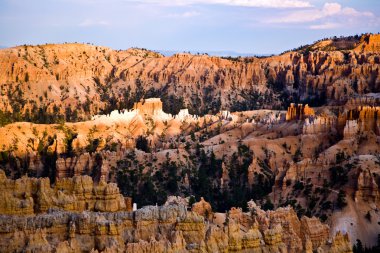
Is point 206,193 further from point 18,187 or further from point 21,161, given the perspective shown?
point 18,187

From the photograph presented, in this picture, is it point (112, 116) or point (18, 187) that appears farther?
point (112, 116)

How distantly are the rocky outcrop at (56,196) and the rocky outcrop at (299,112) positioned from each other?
6808 cm

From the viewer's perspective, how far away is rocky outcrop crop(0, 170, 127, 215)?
44.0 metres

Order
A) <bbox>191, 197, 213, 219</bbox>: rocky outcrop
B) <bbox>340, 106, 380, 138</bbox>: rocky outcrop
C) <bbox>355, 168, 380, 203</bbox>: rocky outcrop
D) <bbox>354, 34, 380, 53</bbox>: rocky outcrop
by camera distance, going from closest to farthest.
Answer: <bbox>191, 197, 213, 219</bbox>: rocky outcrop, <bbox>355, 168, 380, 203</bbox>: rocky outcrop, <bbox>340, 106, 380, 138</bbox>: rocky outcrop, <bbox>354, 34, 380, 53</bbox>: rocky outcrop

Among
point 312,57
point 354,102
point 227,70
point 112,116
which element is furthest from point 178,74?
point 354,102

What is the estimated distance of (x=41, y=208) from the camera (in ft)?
147

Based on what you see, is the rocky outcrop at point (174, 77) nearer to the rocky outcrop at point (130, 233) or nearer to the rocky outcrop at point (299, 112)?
the rocky outcrop at point (299, 112)

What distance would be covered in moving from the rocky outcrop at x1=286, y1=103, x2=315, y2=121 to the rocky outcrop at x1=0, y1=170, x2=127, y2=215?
223 ft

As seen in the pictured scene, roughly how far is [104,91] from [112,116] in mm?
40046

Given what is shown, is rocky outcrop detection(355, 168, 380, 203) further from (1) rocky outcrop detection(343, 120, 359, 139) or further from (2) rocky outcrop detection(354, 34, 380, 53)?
(2) rocky outcrop detection(354, 34, 380, 53)

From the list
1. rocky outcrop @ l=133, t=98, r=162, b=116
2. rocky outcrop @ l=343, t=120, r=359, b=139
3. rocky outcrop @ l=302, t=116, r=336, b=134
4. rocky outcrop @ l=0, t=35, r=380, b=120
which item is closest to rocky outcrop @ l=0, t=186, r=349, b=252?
rocky outcrop @ l=343, t=120, r=359, b=139

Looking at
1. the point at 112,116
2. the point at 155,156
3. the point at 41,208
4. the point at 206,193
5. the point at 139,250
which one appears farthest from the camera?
the point at 112,116

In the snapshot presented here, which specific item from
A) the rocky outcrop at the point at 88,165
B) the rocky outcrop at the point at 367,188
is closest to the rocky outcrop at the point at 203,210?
the rocky outcrop at the point at 367,188

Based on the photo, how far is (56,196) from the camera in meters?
46.2
